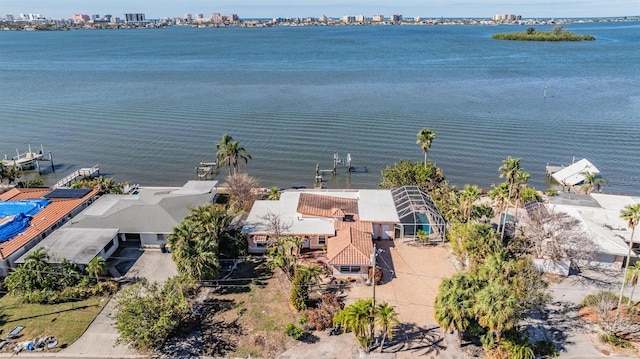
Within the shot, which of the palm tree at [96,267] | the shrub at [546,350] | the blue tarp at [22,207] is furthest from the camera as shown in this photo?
the blue tarp at [22,207]

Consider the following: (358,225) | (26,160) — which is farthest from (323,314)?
(26,160)

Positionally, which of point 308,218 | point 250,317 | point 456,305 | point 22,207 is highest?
point 22,207

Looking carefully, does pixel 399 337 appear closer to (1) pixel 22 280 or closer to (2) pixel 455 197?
(2) pixel 455 197

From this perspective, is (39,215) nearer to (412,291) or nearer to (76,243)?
(76,243)

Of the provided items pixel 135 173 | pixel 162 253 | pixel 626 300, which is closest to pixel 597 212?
pixel 626 300

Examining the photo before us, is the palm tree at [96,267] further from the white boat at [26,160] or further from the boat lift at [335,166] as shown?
the white boat at [26,160]

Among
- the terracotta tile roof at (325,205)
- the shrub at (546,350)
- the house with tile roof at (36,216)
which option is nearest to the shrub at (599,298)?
the shrub at (546,350)

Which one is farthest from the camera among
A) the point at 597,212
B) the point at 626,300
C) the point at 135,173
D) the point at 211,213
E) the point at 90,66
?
the point at 90,66
